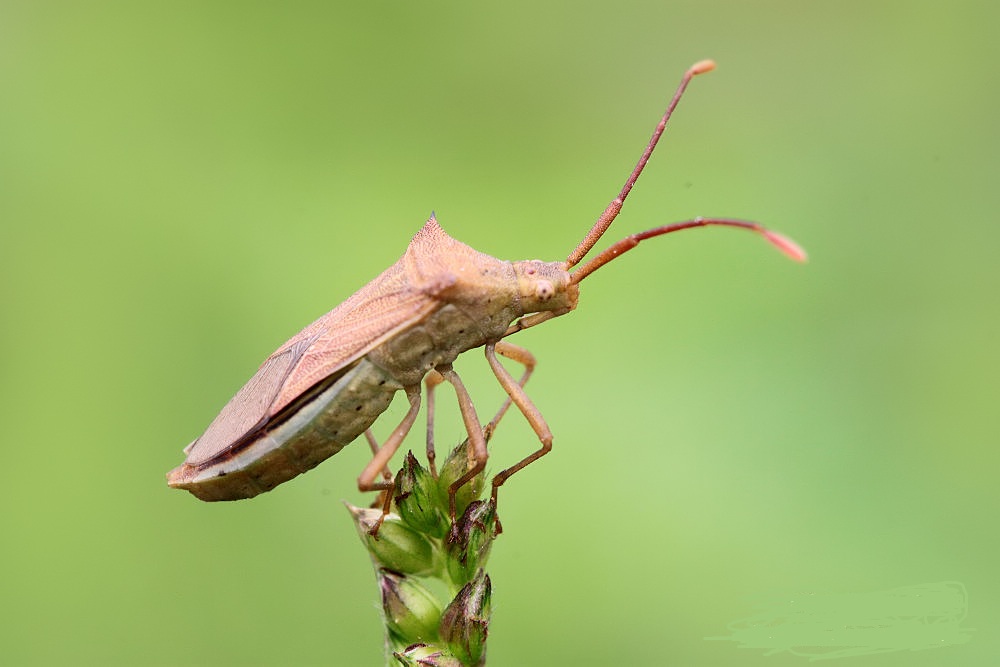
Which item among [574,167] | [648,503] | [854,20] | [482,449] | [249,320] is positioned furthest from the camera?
[854,20]

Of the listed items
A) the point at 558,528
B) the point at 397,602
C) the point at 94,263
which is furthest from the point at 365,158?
the point at 397,602

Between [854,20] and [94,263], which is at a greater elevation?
[854,20]

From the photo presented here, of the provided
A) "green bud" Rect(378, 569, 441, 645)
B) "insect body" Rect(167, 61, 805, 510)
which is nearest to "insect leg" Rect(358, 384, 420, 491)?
"insect body" Rect(167, 61, 805, 510)

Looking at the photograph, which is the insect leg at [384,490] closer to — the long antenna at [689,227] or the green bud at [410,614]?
the green bud at [410,614]

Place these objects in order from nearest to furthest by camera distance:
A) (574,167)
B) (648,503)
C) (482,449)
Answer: (482,449) < (648,503) < (574,167)

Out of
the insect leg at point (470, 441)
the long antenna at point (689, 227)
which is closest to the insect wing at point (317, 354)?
the insect leg at point (470, 441)

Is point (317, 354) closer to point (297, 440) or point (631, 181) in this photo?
point (297, 440)

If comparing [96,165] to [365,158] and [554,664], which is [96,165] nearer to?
[365,158]
